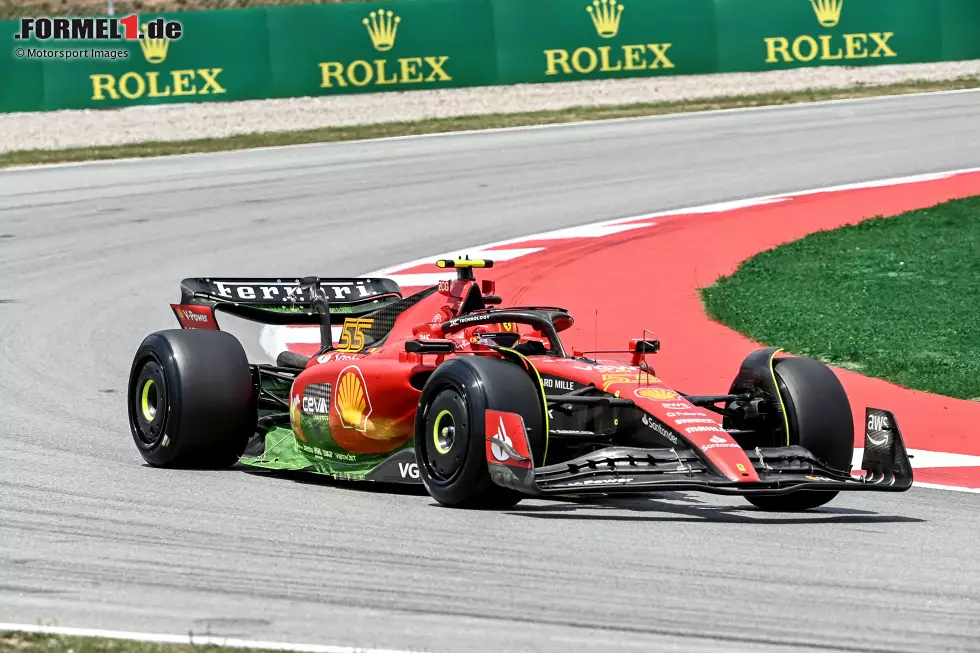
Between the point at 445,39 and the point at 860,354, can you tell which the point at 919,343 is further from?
the point at 445,39

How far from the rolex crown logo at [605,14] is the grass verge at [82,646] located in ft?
79.3

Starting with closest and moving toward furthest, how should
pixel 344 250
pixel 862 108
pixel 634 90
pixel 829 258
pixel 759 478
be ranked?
1. pixel 759 478
2. pixel 829 258
3. pixel 344 250
4. pixel 862 108
5. pixel 634 90

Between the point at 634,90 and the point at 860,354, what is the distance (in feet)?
56.2

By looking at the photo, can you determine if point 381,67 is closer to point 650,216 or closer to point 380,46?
point 380,46

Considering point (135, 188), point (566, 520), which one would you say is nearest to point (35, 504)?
point (566, 520)

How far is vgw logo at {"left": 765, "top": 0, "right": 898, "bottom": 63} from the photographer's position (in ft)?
98.5

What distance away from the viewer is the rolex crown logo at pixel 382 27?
27906mm

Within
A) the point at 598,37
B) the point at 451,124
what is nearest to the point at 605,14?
the point at 598,37

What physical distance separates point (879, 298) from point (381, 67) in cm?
1500

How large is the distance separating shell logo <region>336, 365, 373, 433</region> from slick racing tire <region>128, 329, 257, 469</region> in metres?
0.77

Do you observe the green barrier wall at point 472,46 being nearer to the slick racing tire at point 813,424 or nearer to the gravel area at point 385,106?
the gravel area at point 385,106

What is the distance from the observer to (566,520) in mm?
8180

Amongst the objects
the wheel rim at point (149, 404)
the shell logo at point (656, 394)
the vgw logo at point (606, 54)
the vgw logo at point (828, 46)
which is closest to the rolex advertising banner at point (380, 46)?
the vgw logo at point (606, 54)

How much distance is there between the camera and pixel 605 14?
29.0 m
